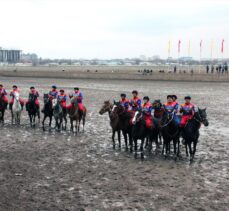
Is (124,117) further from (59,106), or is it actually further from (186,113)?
(59,106)

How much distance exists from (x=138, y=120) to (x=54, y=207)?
556 cm

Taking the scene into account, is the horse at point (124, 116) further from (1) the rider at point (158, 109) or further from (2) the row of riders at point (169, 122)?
(1) the rider at point (158, 109)

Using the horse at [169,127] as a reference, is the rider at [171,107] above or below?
above

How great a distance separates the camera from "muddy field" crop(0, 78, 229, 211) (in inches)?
366

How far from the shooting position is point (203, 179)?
11312mm

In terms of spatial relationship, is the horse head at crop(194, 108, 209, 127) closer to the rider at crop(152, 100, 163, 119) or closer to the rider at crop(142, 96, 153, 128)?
the rider at crop(152, 100, 163, 119)

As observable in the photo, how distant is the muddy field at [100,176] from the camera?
9.30m

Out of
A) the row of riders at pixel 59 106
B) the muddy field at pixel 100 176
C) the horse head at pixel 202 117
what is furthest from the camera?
the row of riders at pixel 59 106

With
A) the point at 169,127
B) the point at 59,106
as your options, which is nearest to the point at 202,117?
the point at 169,127

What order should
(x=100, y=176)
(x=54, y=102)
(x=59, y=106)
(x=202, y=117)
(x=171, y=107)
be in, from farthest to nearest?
1. (x=59, y=106)
2. (x=54, y=102)
3. (x=171, y=107)
4. (x=202, y=117)
5. (x=100, y=176)

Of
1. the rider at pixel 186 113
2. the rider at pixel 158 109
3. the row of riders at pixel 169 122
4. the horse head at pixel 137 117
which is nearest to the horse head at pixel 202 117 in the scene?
the row of riders at pixel 169 122

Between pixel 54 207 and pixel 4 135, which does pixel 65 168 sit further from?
pixel 4 135

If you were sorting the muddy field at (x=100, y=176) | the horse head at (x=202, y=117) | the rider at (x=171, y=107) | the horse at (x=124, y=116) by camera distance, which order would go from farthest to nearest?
the horse at (x=124, y=116) → the rider at (x=171, y=107) → the horse head at (x=202, y=117) → the muddy field at (x=100, y=176)

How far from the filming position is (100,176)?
11.5 meters
